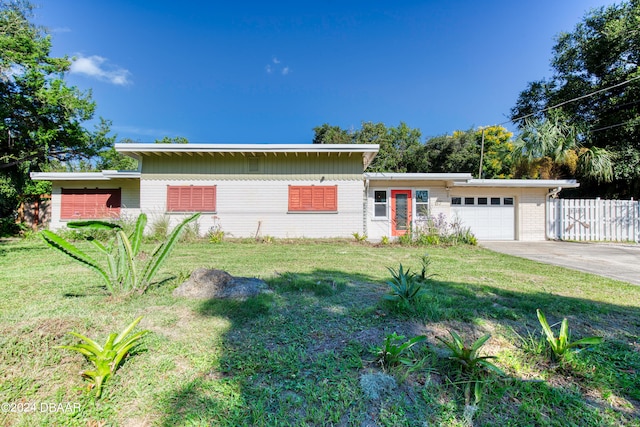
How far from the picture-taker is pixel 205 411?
163 cm

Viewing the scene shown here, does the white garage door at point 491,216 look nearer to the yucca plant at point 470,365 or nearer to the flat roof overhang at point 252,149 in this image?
the flat roof overhang at point 252,149

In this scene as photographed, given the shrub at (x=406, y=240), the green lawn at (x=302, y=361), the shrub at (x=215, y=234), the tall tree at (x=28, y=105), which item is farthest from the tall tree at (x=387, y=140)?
the green lawn at (x=302, y=361)

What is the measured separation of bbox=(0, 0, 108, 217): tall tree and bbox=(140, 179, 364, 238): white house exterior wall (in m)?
6.63

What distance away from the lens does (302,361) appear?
2.11 m

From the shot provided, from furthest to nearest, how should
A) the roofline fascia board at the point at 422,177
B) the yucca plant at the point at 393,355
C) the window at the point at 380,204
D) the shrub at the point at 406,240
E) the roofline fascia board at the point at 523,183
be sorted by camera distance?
the window at the point at 380,204 < the roofline fascia board at the point at 523,183 < the roofline fascia board at the point at 422,177 < the shrub at the point at 406,240 < the yucca plant at the point at 393,355

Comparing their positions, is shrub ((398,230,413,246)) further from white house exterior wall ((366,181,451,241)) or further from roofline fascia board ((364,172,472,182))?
roofline fascia board ((364,172,472,182))

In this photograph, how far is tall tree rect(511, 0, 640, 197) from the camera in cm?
1321

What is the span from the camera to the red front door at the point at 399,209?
11484 mm

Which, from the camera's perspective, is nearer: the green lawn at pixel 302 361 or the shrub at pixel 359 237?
the green lawn at pixel 302 361

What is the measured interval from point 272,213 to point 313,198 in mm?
1756

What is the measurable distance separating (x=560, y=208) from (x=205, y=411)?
14.9 meters

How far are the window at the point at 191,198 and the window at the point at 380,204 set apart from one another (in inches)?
259

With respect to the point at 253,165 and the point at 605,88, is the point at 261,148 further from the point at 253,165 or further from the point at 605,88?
the point at 605,88

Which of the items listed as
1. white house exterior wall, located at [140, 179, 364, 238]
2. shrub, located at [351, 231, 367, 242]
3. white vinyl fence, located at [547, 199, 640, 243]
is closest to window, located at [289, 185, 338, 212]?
white house exterior wall, located at [140, 179, 364, 238]
